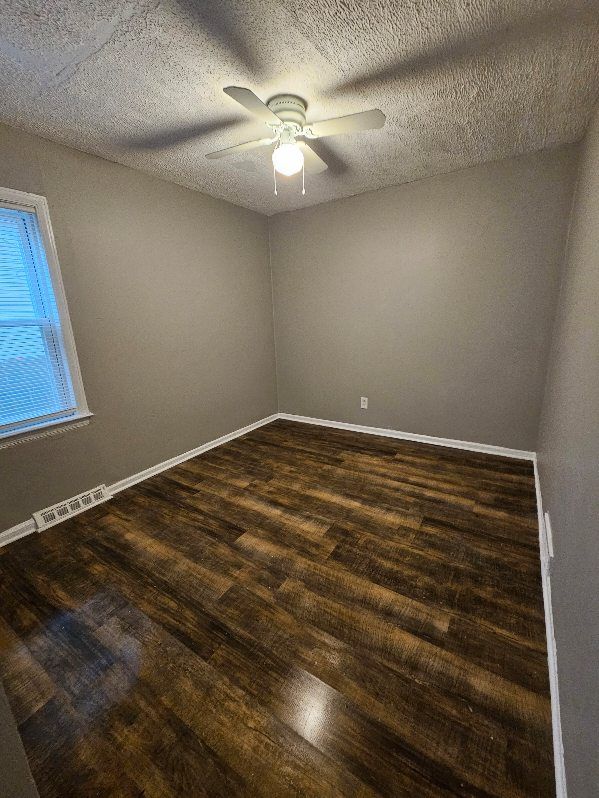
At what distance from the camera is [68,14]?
1.22 meters

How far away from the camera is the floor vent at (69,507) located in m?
2.16

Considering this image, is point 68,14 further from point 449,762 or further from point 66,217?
point 449,762

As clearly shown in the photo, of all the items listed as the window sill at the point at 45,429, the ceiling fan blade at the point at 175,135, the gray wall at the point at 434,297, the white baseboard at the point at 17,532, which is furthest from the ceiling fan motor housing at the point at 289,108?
the white baseboard at the point at 17,532

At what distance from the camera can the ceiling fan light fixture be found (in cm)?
171

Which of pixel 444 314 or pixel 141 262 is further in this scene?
pixel 444 314

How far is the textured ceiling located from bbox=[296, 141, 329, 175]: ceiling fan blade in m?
0.21

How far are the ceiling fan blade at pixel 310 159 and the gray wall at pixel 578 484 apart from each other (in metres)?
1.47

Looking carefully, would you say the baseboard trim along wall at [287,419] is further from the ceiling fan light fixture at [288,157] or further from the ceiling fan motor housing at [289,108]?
the ceiling fan motor housing at [289,108]

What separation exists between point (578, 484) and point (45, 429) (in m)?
2.94

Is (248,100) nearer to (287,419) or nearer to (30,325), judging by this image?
(30,325)

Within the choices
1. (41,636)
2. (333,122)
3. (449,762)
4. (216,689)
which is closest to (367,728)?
(449,762)

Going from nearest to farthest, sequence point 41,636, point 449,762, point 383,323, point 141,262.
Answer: point 449,762
point 41,636
point 141,262
point 383,323

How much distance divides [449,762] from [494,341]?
110 inches

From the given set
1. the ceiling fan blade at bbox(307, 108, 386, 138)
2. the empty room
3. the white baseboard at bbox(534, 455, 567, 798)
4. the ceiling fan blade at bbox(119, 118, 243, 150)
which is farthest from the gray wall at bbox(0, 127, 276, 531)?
the white baseboard at bbox(534, 455, 567, 798)
